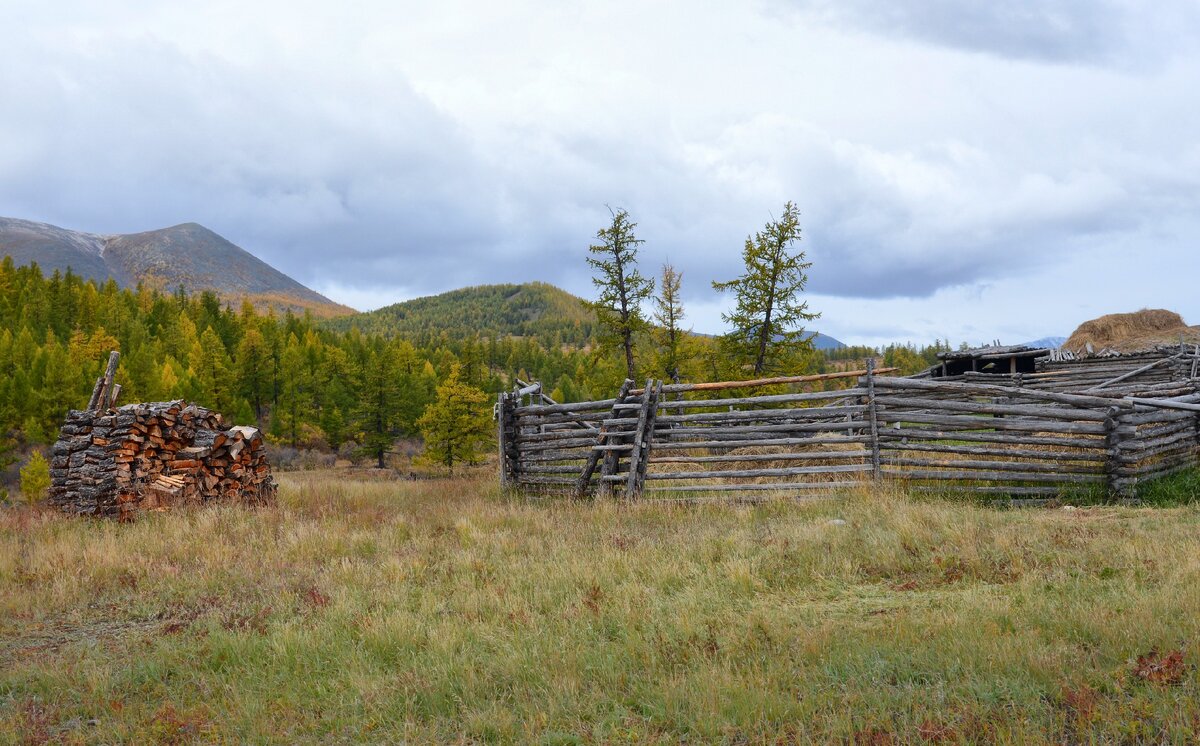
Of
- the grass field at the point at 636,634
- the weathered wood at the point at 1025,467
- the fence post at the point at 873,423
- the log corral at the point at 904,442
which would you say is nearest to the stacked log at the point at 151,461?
the grass field at the point at 636,634

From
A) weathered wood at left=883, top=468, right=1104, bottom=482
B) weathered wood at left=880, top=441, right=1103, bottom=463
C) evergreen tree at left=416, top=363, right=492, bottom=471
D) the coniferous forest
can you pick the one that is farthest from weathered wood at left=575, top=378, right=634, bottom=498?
evergreen tree at left=416, top=363, right=492, bottom=471

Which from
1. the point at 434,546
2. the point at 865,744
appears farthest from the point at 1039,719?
the point at 434,546

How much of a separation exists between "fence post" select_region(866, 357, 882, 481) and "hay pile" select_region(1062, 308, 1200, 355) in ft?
93.8

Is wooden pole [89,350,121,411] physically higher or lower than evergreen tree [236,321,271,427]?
lower

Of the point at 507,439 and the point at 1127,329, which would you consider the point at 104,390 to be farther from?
the point at 1127,329

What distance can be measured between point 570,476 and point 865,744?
11.1 meters

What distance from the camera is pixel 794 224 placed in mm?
26891

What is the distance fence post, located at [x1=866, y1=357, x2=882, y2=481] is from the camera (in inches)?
448

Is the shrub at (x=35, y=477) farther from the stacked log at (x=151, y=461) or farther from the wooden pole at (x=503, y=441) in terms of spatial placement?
the wooden pole at (x=503, y=441)

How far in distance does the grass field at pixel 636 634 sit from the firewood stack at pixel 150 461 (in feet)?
10.8

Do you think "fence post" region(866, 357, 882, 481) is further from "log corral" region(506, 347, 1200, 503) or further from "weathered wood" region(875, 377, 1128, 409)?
"weathered wood" region(875, 377, 1128, 409)

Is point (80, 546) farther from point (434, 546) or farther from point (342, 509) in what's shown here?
point (434, 546)

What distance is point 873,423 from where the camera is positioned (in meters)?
11.4

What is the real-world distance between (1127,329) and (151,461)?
4172 cm
